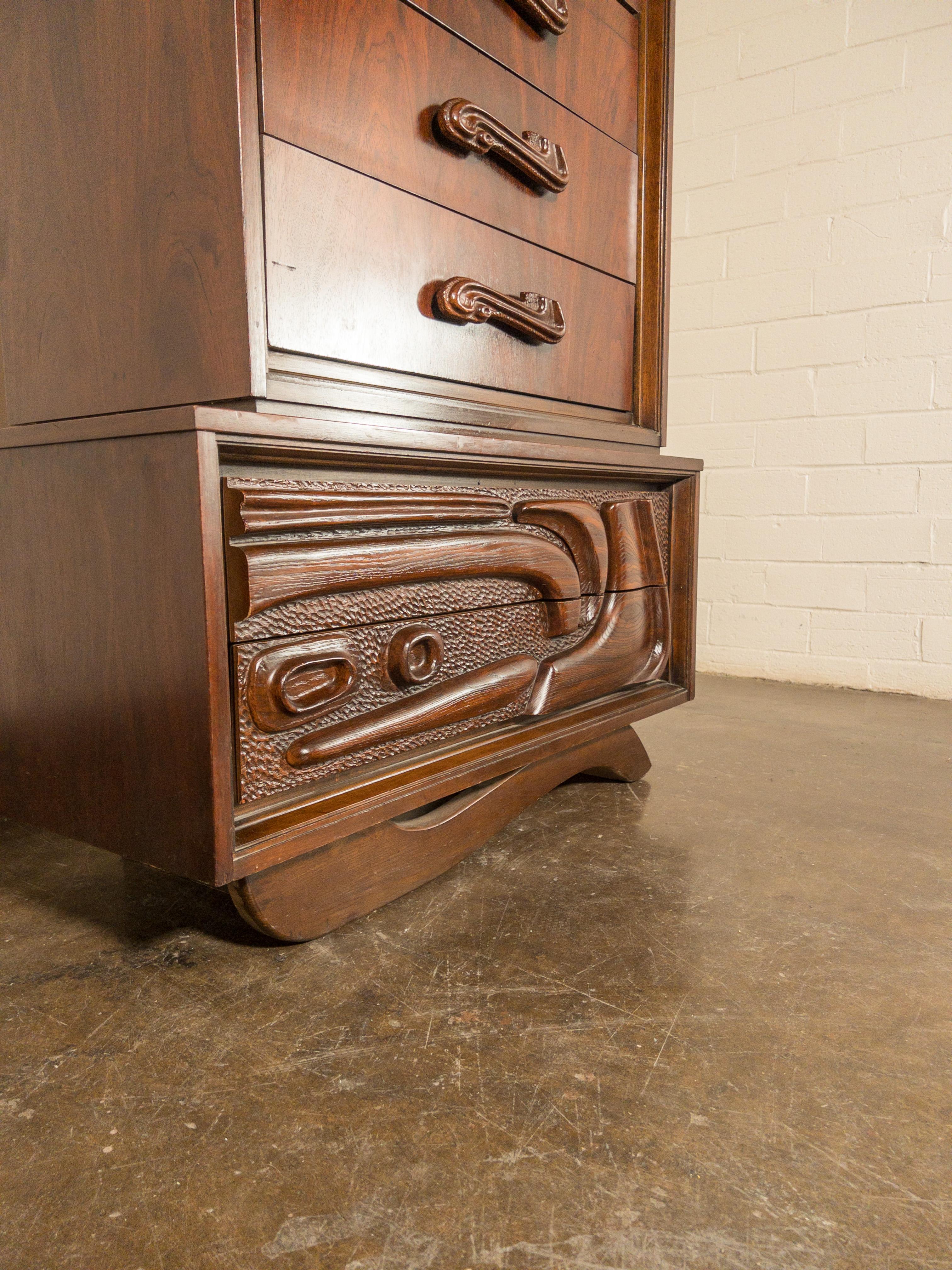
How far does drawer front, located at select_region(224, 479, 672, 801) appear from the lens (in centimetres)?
72

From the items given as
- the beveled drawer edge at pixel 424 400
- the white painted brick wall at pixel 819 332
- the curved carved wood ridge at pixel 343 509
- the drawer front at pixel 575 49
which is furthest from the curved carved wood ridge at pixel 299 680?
the white painted brick wall at pixel 819 332

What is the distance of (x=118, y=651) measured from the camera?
2.38 ft

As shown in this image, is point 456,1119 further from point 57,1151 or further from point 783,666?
point 783,666

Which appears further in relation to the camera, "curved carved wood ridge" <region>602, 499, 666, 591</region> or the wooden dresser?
"curved carved wood ridge" <region>602, 499, 666, 591</region>

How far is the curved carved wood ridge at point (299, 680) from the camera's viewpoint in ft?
2.38

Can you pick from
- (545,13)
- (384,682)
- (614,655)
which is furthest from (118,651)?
(545,13)

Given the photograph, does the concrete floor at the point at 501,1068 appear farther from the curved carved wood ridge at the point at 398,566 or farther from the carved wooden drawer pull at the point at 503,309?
the carved wooden drawer pull at the point at 503,309

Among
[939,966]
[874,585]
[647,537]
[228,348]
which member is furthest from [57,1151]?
[874,585]

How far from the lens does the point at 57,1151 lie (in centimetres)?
55

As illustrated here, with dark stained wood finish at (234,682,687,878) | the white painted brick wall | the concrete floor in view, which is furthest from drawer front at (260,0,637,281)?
the white painted brick wall

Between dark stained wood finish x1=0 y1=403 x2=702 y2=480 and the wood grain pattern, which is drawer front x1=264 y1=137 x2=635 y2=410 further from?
the wood grain pattern

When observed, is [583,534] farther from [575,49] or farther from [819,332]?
[819,332]

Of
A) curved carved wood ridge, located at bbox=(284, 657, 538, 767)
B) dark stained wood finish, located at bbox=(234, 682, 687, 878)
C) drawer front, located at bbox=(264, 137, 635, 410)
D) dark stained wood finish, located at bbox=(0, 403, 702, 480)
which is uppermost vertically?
drawer front, located at bbox=(264, 137, 635, 410)

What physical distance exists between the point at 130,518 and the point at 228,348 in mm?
163
